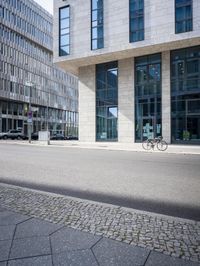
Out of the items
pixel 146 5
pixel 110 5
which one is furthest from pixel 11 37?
pixel 146 5

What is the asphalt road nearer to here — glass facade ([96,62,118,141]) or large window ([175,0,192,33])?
large window ([175,0,192,33])

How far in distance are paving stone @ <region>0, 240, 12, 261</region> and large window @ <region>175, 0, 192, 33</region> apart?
2716 cm

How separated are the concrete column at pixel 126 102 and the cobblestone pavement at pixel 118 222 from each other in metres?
25.2

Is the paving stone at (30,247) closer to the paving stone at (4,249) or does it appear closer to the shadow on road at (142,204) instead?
the paving stone at (4,249)

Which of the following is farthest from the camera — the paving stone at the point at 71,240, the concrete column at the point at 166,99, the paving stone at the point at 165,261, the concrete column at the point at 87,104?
the concrete column at the point at 87,104

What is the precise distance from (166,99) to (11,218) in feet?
85.0

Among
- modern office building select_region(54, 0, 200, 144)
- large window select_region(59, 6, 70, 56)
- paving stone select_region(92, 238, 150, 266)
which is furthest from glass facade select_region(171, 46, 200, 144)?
paving stone select_region(92, 238, 150, 266)

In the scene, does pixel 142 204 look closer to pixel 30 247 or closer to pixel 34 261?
pixel 30 247

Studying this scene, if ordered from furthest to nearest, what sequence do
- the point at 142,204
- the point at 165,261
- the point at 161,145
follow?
the point at 161,145 < the point at 142,204 < the point at 165,261

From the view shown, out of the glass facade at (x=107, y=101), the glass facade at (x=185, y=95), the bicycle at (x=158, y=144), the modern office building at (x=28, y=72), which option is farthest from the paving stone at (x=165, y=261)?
the modern office building at (x=28, y=72)

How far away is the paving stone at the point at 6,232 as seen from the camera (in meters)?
3.71

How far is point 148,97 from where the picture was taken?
29.6 m

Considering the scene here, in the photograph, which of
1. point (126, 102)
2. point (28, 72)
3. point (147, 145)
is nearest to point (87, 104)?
point (126, 102)

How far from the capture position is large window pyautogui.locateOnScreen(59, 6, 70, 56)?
107 feet
